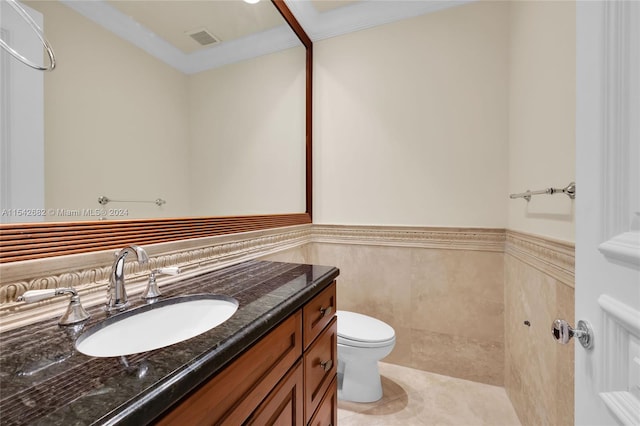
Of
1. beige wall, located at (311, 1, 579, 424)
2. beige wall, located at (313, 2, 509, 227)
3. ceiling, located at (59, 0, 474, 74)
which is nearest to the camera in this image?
ceiling, located at (59, 0, 474, 74)

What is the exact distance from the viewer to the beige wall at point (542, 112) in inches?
39.3

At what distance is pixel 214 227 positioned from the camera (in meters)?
1.25

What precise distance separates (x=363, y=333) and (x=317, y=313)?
656 mm

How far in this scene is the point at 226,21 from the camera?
1.34 m

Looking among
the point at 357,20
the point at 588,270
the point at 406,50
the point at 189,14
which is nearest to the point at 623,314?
the point at 588,270

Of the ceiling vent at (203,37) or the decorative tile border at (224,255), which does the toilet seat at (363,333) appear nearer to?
the decorative tile border at (224,255)

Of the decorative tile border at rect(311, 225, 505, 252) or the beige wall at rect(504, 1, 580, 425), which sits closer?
the beige wall at rect(504, 1, 580, 425)

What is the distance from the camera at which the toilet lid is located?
1480mm

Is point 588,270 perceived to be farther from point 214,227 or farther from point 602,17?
point 214,227

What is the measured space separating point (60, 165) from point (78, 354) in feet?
1.62

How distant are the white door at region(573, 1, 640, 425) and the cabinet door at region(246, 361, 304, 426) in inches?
25.6

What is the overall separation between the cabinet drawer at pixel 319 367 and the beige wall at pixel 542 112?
0.95 meters

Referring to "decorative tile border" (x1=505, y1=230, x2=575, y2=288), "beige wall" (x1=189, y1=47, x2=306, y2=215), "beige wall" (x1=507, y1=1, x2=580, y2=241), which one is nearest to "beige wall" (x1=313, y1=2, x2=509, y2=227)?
"beige wall" (x1=507, y1=1, x2=580, y2=241)

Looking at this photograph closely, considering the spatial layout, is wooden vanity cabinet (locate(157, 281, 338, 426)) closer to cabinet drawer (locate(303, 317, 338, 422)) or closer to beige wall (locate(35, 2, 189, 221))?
cabinet drawer (locate(303, 317, 338, 422))
